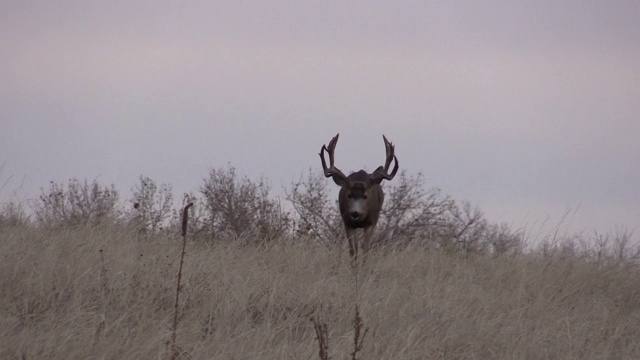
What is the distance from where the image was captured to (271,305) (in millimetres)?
8336

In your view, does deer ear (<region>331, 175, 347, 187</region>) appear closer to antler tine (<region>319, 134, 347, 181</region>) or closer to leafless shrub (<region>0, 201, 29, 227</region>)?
antler tine (<region>319, 134, 347, 181</region>)

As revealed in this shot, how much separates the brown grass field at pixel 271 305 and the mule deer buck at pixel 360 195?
1.61 metres

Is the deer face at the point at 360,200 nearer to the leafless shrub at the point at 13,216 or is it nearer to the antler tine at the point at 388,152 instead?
the antler tine at the point at 388,152

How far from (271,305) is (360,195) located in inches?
204

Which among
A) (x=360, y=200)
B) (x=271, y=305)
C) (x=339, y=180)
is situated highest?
(x=339, y=180)

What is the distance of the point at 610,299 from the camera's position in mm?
11344

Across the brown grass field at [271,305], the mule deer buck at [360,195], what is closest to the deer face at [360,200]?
the mule deer buck at [360,195]

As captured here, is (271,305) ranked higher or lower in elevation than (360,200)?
lower

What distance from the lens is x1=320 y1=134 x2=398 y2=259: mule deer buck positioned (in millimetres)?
13023

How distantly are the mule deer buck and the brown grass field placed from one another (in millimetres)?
1609

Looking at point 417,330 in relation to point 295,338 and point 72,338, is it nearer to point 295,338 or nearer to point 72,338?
point 295,338

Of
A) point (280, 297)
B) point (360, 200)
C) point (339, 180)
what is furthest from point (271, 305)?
point (339, 180)

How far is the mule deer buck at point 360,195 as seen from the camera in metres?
13.0

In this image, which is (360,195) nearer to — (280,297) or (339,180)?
(339,180)
